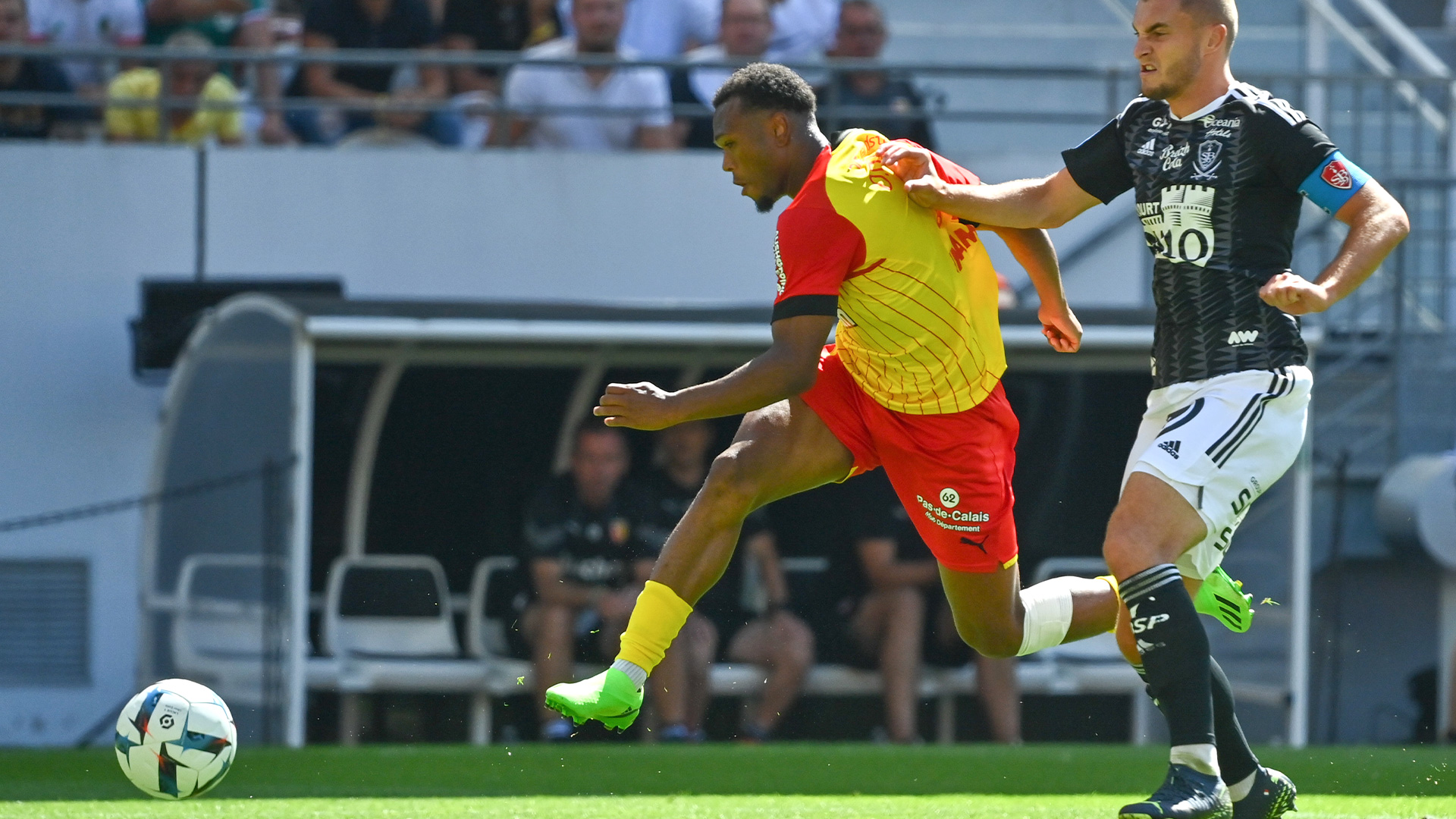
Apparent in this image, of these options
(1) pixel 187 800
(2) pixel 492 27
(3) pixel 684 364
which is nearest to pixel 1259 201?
(1) pixel 187 800

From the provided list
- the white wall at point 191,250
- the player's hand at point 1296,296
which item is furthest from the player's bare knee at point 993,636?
the white wall at point 191,250

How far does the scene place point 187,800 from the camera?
6.27m

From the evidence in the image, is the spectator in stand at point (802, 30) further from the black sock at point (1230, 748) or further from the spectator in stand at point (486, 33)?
the black sock at point (1230, 748)

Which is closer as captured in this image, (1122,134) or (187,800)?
(1122,134)

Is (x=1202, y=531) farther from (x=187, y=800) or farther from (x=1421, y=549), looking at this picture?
(x=1421, y=549)

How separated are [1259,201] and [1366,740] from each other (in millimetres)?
7663

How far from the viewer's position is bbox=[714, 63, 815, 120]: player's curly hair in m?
5.28

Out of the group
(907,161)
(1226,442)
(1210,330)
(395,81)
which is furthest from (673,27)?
(1226,442)

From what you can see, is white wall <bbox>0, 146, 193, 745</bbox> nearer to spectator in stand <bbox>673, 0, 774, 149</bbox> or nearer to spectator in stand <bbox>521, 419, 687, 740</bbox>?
spectator in stand <bbox>521, 419, 687, 740</bbox>

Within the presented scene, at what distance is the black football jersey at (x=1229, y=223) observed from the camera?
4840 mm

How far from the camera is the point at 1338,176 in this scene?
4754 millimetres

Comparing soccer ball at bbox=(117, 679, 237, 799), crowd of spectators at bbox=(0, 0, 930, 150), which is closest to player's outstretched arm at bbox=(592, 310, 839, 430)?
soccer ball at bbox=(117, 679, 237, 799)

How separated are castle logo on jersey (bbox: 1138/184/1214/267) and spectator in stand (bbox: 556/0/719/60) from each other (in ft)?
Answer: 25.0

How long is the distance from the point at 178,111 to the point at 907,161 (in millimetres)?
7088
